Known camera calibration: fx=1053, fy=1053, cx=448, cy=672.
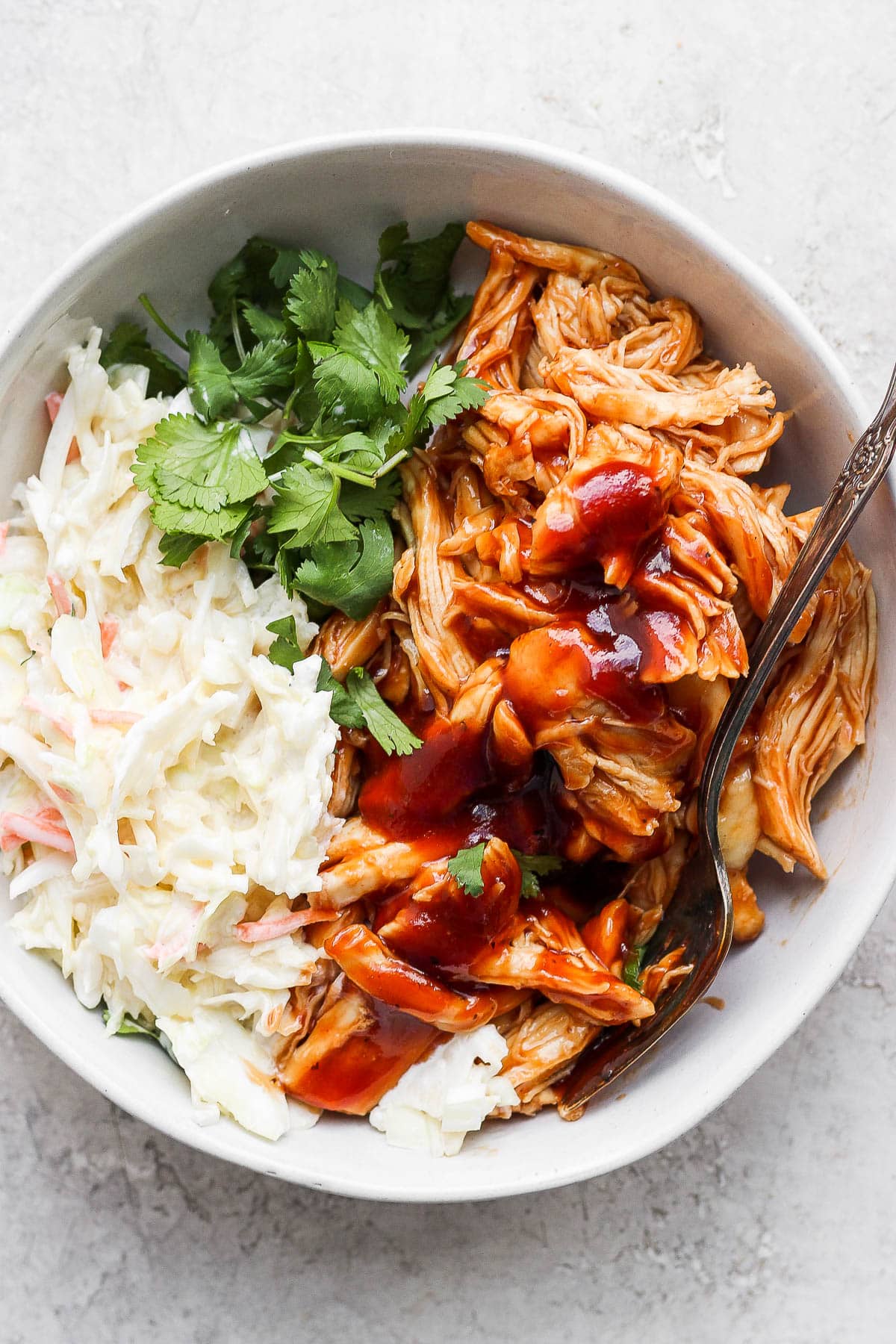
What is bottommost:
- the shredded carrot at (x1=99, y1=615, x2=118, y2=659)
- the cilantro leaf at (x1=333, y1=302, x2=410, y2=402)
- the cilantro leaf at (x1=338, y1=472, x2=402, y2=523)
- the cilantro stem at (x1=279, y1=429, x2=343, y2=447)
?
the shredded carrot at (x1=99, y1=615, x2=118, y2=659)

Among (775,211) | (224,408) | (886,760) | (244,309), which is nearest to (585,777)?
(886,760)

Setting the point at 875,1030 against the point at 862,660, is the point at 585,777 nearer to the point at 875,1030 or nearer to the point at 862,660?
the point at 862,660

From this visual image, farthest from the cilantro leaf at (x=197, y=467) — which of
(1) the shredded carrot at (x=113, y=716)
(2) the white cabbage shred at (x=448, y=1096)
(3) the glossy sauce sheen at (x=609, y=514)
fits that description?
(2) the white cabbage shred at (x=448, y=1096)

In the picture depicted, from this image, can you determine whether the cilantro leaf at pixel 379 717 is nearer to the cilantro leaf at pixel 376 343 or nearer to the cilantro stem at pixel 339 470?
the cilantro stem at pixel 339 470

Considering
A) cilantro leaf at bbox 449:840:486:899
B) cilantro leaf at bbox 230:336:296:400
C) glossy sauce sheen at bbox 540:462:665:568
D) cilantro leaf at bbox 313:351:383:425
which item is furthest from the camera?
cilantro leaf at bbox 230:336:296:400

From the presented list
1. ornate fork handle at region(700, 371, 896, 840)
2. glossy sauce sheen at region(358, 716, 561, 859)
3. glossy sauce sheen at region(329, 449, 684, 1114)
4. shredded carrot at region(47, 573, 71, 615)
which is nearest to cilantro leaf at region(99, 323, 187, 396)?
shredded carrot at region(47, 573, 71, 615)

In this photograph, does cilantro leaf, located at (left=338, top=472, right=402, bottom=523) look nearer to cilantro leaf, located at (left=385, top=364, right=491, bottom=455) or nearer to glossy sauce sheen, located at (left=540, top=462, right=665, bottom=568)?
cilantro leaf, located at (left=385, top=364, right=491, bottom=455)

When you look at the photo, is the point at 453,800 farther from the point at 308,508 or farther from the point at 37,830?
the point at 37,830
